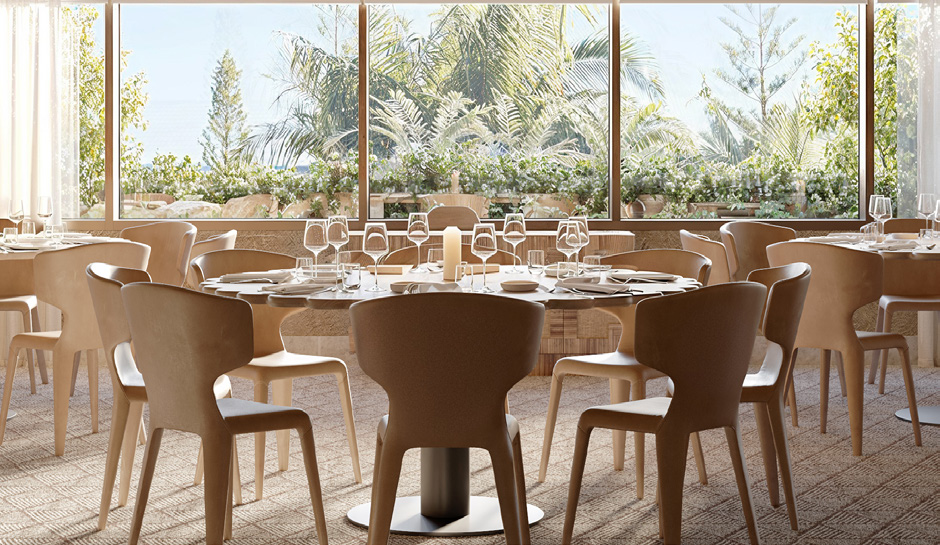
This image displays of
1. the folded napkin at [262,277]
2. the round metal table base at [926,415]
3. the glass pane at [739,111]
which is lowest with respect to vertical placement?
the round metal table base at [926,415]

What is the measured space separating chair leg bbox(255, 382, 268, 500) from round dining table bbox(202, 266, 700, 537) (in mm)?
367

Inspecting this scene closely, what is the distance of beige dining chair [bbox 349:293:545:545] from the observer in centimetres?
231

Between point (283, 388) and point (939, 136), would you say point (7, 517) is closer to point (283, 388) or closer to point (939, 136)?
point (283, 388)

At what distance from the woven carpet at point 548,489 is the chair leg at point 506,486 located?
0.64 m

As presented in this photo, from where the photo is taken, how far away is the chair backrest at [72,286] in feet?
12.6

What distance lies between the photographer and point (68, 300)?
3.91 metres

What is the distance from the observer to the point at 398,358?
2.36m

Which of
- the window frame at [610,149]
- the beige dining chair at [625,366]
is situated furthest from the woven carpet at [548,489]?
the window frame at [610,149]

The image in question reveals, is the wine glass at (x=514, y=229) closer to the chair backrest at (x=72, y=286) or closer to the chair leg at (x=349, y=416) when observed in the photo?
the chair leg at (x=349, y=416)

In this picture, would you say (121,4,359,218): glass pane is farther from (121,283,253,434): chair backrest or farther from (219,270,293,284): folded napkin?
(121,283,253,434): chair backrest

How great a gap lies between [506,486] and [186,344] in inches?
35.4

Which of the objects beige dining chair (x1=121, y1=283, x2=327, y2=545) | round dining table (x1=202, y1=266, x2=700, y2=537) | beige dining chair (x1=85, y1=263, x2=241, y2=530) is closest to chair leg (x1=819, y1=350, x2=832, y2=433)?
round dining table (x1=202, y1=266, x2=700, y2=537)

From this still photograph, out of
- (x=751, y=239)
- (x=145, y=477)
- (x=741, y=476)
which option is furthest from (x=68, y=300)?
(x=751, y=239)

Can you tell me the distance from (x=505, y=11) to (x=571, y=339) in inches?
86.2
